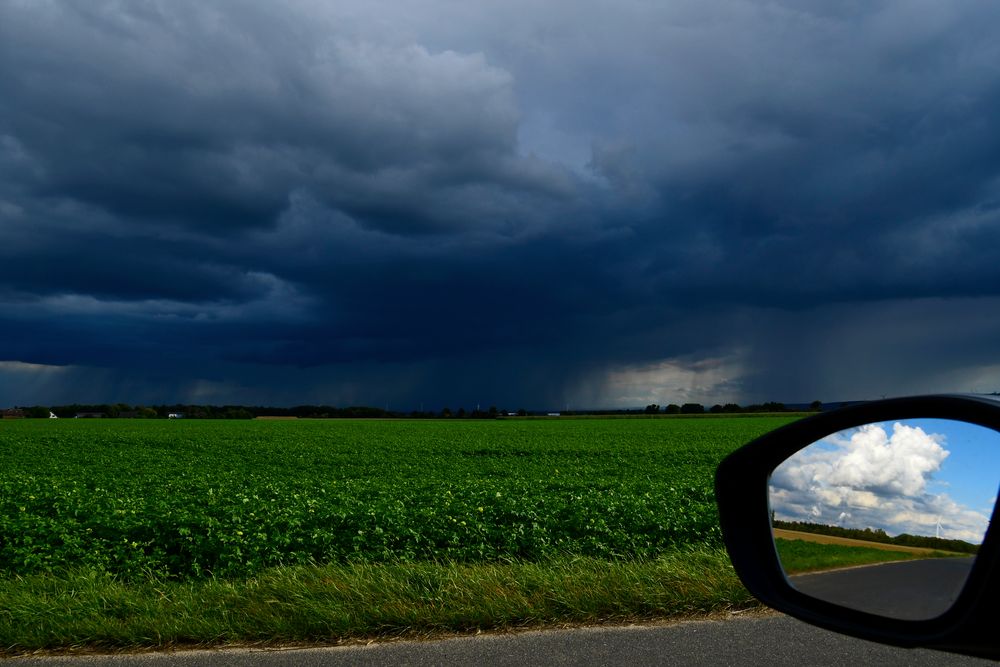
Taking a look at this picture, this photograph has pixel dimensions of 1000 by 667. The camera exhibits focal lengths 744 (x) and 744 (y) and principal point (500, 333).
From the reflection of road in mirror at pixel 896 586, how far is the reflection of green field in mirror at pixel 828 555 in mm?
16

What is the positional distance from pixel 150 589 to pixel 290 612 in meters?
1.60

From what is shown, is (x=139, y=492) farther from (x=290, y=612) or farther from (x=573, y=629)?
(x=573, y=629)

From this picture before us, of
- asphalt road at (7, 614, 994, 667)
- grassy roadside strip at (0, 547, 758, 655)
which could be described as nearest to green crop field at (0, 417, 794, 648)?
grassy roadside strip at (0, 547, 758, 655)

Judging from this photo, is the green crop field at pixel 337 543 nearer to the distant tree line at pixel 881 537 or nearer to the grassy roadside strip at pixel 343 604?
the grassy roadside strip at pixel 343 604

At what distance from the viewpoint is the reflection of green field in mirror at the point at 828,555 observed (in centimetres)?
169

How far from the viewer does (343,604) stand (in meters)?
5.33

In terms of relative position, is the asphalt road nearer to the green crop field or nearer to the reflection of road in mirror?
the green crop field

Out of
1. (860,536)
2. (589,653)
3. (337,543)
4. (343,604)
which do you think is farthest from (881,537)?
(337,543)

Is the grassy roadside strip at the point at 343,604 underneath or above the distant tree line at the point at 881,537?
underneath

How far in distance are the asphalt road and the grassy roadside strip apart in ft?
0.79

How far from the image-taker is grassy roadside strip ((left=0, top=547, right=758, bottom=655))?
5055mm

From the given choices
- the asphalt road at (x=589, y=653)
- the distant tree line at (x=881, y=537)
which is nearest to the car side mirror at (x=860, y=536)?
the distant tree line at (x=881, y=537)

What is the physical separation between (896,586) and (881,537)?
13 cm

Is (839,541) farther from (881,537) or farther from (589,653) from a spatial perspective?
(589,653)
